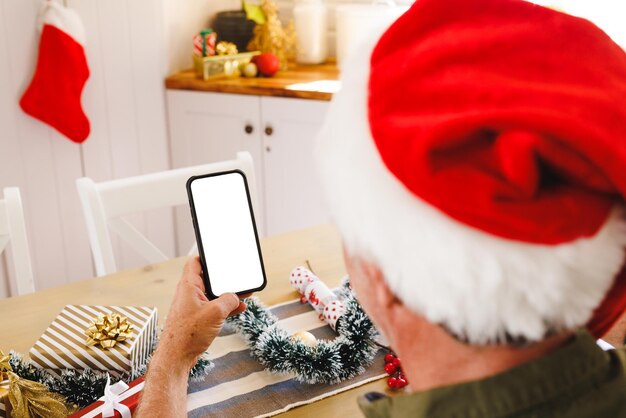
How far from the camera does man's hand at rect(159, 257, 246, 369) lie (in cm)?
89

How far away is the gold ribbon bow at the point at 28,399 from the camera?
832 mm

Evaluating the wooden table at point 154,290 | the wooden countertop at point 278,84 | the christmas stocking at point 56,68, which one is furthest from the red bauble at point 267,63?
the wooden table at point 154,290

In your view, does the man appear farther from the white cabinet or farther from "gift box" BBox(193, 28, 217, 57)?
"gift box" BBox(193, 28, 217, 57)

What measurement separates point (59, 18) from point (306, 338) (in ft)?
4.99

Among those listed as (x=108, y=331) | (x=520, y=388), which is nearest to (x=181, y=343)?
(x=108, y=331)

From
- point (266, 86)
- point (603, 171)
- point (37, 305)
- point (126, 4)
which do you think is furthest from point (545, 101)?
point (126, 4)

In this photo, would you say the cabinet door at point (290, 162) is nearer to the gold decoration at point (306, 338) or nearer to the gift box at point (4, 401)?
the gold decoration at point (306, 338)

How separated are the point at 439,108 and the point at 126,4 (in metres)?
2.07

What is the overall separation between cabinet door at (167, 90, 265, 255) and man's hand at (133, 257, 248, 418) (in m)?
1.44

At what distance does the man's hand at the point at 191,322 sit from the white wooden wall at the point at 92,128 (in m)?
1.46

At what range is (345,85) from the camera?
611 mm

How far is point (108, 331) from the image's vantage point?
96 cm

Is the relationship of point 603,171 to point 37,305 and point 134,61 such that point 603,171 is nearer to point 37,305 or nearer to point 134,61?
point 37,305

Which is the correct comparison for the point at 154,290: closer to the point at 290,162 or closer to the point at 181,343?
the point at 181,343
